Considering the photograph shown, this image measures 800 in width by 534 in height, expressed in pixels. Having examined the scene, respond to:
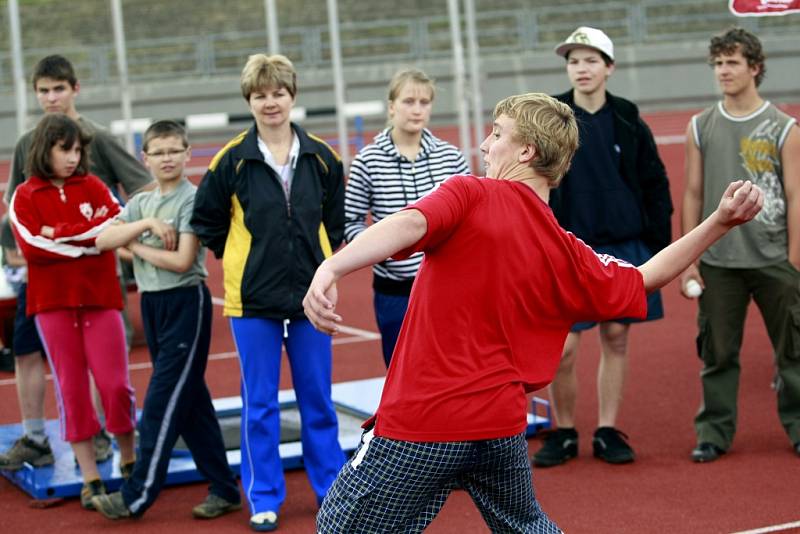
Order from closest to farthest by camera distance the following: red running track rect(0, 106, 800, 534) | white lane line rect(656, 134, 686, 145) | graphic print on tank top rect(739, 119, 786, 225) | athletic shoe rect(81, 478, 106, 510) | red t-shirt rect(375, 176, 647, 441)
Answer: red t-shirt rect(375, 176, 647, 441) → red running track rect(0, 106, 800, 534) → athletic shoe rect(81, 478, 106, 510) → graphic print on tank top rect(739, 119, 786, 225) → white lane line rect(656, 134, 686, 145)

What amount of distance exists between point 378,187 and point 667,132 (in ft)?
78.3

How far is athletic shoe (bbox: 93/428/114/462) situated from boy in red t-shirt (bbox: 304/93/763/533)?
11.3 feet

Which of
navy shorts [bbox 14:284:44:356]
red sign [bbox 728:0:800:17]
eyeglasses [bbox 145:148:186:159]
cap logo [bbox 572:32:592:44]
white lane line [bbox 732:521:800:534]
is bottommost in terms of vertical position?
white lane line [bbox 732:521:800:534]

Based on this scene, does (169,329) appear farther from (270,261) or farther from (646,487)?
(646,487)

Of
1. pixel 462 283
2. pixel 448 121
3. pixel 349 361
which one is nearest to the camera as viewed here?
pixel 462 283

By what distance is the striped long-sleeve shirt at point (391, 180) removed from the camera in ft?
21.4

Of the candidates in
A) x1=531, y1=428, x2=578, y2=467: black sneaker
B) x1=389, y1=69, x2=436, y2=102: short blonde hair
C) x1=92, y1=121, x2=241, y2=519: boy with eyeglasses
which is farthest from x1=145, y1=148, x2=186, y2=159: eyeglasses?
x1=531, y1=428, x2=578, y2=467: black sneaker

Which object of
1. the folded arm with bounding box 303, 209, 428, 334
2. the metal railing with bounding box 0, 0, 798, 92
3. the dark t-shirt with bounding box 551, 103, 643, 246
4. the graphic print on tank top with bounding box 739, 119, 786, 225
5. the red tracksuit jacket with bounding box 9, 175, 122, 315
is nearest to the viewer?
the folded arm with bounding box 303, 209, 428, 334

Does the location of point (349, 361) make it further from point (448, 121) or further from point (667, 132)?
point (448, 121)

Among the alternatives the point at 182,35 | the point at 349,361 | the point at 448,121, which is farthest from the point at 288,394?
the point at 182,35

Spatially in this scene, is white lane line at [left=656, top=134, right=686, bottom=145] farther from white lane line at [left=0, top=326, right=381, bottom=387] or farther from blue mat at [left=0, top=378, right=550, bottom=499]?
blue mat at [left=0, top=378, right=550, bottom=499]

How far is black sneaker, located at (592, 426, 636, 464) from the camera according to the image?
6.85m

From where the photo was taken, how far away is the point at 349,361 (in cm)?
1012

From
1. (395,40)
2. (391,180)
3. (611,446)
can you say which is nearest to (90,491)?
(391,180)
